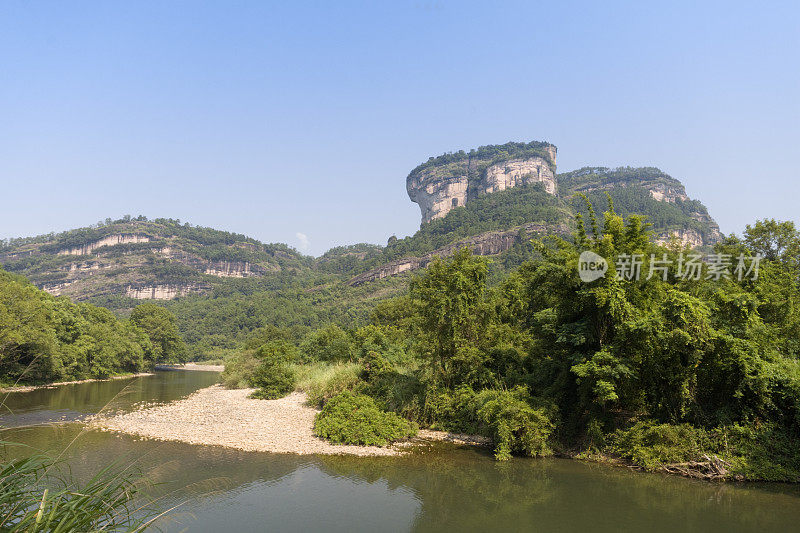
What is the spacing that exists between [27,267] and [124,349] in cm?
13255

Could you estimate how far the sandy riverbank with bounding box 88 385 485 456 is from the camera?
14.9 meters

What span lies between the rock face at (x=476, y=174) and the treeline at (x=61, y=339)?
11408cm

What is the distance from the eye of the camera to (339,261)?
172 m

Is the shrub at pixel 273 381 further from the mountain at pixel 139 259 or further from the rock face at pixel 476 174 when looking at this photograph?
the mountain at pixel 139 259

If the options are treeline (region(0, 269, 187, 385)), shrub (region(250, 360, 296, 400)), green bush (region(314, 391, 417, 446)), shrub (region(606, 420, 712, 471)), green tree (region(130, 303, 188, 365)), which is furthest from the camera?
green tree (region(130, 303, 188, 365))

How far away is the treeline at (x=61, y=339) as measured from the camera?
27.6m

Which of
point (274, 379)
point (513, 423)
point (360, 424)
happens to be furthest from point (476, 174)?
point (513, 423)

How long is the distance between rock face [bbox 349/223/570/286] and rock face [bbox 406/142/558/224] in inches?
1714

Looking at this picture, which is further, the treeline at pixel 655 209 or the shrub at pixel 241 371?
the treeline at pixel 655 209

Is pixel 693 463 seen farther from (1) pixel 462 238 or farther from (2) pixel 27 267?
(2) pixel 27 267

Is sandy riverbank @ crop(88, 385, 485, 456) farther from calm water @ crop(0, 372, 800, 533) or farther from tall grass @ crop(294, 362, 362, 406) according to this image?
calm water @ crop(0, 372, 800, 533)

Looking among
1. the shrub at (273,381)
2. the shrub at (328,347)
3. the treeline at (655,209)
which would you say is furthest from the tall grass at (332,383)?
the treeline at (655,209)

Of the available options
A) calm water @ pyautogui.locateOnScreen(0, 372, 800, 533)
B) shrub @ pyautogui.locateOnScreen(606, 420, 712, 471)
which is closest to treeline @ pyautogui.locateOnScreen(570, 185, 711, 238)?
shrub @ pyautogui.locateOnScreen(606, 420, 712, 471)

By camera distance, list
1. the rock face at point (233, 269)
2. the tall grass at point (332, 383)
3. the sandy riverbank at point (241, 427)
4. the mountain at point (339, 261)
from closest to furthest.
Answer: the sandy riverbank at point (241, 427) → the tall grass at point (332, 383) → the mountain at point (339, 261) → the rock face at point (233, 269)
